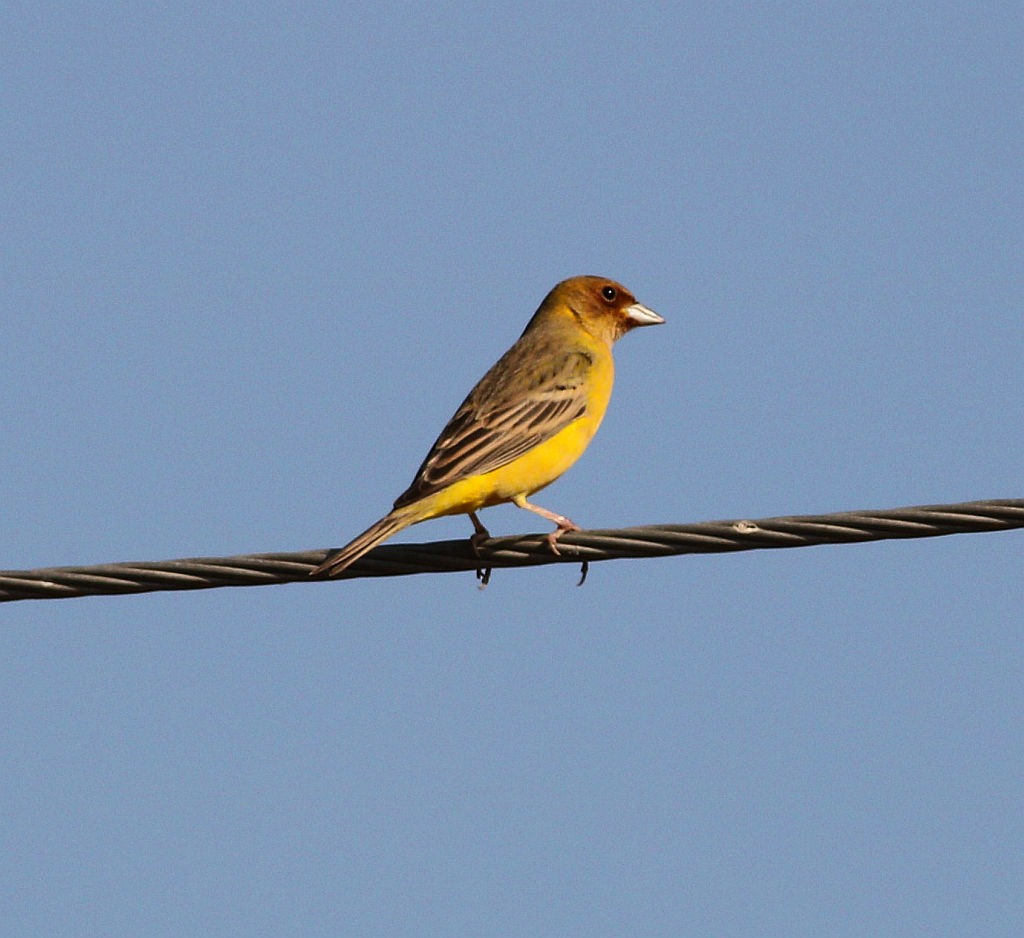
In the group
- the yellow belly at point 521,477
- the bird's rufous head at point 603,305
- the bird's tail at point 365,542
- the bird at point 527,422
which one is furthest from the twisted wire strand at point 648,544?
the bird's rufous head at point 603,305

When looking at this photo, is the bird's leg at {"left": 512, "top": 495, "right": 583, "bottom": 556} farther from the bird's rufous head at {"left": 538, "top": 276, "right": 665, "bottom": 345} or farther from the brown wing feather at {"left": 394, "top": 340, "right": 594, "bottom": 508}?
the bird's rufous head at {"left": 538, "top": 276, "right": 665, "bottom": 345}

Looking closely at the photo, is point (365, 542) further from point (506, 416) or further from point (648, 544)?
point (506, 416)

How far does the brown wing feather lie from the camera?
929 centimetres

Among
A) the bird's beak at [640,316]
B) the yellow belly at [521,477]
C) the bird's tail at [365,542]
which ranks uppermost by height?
the bird's beak at [640,316]

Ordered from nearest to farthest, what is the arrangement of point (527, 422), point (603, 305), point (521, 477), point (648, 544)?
1. point (648, 544)
2. point (521, 477)
3. point (527, 422)
4. point (603, 305)

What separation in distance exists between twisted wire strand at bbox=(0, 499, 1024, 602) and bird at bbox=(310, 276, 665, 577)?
319 mm

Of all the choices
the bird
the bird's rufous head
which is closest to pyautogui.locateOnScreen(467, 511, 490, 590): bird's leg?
the bird

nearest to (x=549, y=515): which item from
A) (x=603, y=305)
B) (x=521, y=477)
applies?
(x=521, y=477)

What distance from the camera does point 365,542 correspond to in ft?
25.8

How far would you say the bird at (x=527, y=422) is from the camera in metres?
9.09

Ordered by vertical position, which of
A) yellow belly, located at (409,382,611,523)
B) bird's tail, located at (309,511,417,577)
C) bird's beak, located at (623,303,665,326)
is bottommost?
bird's tail, located at (309,511,417,577)

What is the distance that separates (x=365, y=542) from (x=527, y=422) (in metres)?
2.36

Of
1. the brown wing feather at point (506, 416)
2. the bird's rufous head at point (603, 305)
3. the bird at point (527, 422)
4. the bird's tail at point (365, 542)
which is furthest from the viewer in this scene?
the bird's rufous head at point (603, 305)

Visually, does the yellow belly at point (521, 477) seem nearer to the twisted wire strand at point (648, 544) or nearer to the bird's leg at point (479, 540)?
the bird's leg at point (479, 540)
